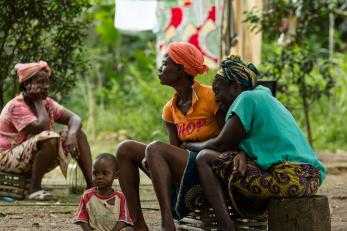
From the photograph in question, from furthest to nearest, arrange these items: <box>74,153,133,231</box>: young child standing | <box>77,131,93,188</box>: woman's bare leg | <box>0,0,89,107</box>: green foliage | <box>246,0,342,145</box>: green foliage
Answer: <box>246,0,342,145</box>: green foliage < <box>0,0,89,107</box>: green foliage < <box>77,131,93,188</box>: woman's bare leg < <box>74,153,133,231</box>: young child standing

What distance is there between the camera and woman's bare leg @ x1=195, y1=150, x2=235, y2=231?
4.70m

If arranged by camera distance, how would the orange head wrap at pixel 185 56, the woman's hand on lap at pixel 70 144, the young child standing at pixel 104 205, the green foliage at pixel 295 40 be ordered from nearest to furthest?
the young child standing at pixel 104 205 → the orange head wrap at pixel 185 56 → the woman's hand on lap at pixel 70 144 → the green foliage at pixel 295 40

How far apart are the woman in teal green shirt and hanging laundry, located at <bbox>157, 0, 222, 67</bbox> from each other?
4.29 metres

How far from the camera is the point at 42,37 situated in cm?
896

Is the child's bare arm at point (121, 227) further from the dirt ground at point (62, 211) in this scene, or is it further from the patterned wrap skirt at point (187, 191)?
the dirt ground at point (62, 211)

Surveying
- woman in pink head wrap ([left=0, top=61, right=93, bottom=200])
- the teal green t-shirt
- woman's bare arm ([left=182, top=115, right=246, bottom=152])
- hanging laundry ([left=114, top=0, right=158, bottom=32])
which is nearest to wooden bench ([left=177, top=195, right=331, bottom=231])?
the teal green t-shirt

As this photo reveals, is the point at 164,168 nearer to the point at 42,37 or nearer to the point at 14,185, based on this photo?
the point at 14,185

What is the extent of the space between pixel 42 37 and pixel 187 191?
4.44 metres

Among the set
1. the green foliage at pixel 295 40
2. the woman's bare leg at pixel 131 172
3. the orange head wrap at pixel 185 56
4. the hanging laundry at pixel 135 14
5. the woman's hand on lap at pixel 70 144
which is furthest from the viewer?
the hanging laundry at pixel 135 14

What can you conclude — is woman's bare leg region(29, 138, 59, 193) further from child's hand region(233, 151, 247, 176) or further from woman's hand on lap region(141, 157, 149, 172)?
child's hand region(233, 151, 247, 176)

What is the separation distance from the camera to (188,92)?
209 inches

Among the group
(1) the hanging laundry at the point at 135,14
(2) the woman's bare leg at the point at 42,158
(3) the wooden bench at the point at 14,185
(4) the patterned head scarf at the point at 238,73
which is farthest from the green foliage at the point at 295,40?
(4) the patterned head scarf at the point at 238,73

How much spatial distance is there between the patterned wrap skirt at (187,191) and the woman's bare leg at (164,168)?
→ 41mm

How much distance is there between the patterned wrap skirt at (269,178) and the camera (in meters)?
4.76
